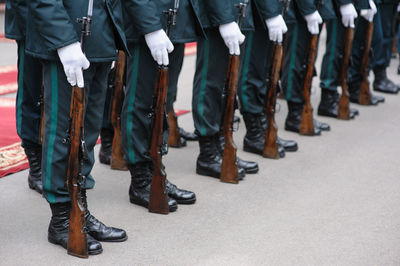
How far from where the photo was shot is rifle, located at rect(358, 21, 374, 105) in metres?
5.29

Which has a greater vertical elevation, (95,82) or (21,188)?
(95,82)

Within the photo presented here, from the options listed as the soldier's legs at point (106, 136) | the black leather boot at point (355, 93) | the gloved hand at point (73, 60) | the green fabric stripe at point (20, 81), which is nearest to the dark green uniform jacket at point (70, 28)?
the gloved hand at point (73, 60)

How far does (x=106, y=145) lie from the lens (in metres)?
3.81

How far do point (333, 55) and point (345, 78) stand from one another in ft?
0.65

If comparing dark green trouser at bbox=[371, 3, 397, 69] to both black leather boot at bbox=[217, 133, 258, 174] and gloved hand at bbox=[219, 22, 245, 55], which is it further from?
gloved hand at bbox=[219, 22, 245, 55]

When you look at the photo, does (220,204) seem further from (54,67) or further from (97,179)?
(54,67)

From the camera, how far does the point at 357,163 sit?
4.06 metres

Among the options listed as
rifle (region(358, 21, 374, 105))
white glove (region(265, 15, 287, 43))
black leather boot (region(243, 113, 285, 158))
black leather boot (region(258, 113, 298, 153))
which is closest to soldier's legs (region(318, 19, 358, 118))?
rifle (region(358, 21, 374, 105))

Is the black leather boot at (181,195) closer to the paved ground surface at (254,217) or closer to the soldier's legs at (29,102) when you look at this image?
the paved ground surface at (254,217)

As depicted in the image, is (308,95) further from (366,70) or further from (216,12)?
(216,12)

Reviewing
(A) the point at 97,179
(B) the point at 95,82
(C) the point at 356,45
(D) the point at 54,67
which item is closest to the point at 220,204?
(A) the point at 97,179

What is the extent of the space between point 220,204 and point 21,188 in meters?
1.01

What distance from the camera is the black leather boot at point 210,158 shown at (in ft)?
11.9

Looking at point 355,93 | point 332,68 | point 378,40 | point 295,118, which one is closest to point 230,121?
point 295,118
